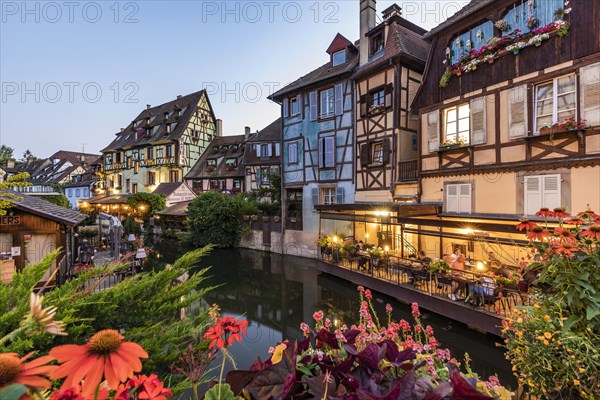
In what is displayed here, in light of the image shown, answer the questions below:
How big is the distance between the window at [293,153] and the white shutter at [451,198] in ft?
32.9

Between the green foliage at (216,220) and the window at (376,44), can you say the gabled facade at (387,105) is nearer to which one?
the window at (376,44)

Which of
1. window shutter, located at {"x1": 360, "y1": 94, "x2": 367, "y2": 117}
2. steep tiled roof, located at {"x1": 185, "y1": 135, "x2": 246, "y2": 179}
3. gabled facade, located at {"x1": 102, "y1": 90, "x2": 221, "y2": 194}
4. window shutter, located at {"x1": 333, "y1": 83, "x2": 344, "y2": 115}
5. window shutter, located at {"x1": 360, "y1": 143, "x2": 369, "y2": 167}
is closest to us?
window shutter, located at {"x1": 360, "y1": 143, "x2": 369, "y2": 167}

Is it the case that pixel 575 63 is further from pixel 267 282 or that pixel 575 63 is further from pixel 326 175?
pixel 267 282

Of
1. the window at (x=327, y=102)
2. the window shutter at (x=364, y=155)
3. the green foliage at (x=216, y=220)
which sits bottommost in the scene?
the green foliage at (x=216, y=220)

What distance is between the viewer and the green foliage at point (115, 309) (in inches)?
90.7

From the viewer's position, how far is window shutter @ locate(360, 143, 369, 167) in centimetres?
1510

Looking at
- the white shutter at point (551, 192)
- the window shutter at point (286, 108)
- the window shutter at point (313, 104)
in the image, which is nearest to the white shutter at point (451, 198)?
the white shutter at point (551, 192)

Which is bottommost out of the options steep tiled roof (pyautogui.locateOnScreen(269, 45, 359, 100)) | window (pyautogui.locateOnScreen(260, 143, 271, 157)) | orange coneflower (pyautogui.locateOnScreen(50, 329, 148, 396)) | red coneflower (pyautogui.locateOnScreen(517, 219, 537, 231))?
orange coneflower (pyautogui.locateOnScreen(50, 329, 148, 396))

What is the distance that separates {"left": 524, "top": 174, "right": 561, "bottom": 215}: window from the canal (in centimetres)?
418

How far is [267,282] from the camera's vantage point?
46.0 feet

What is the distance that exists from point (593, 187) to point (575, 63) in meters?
3.45

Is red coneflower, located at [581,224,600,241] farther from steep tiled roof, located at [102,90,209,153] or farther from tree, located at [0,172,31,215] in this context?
steep tiled roof, located at [102,90,209,153]

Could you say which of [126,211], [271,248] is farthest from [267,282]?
[126,211]

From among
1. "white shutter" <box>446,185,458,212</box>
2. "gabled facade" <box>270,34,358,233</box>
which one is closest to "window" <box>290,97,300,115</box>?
"gabled facade" <box>270,34,358,233</box>
